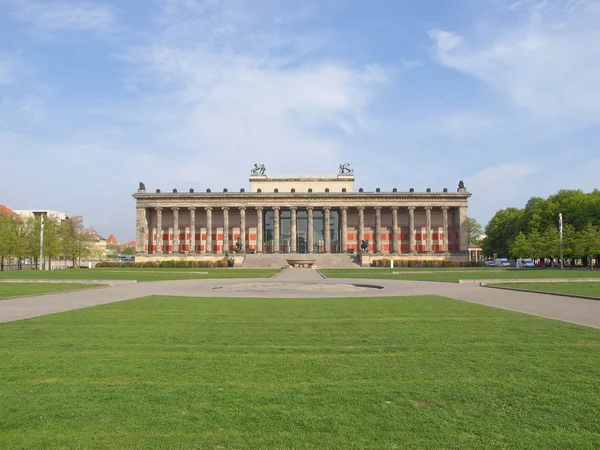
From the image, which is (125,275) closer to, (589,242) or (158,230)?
(158,230)

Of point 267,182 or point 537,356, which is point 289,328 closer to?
point 537,356

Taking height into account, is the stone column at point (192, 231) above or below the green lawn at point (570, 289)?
above

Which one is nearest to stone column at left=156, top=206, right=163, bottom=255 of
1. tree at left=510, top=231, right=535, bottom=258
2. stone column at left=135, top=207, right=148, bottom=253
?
stone column at left=135, top=207, right=148, bottom=253

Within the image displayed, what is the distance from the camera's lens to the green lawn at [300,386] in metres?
5.45

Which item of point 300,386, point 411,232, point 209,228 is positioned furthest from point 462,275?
point 209,228

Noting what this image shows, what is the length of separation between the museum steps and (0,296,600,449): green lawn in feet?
242

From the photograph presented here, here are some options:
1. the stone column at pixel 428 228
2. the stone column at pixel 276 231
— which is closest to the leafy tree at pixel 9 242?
the stone column at pixel 276 231

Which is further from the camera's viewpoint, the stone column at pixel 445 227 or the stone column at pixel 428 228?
the stone column at pixel 428 228

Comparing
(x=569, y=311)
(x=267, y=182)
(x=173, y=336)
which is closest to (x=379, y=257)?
(x=267, y=182)

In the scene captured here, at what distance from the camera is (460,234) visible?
103m

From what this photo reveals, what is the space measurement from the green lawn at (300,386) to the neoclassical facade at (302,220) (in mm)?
90963

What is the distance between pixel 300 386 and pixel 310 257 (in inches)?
3425

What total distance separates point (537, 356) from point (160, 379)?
7083 mm

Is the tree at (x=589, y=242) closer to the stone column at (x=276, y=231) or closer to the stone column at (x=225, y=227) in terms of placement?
the stone column at (x=276, y=231)
